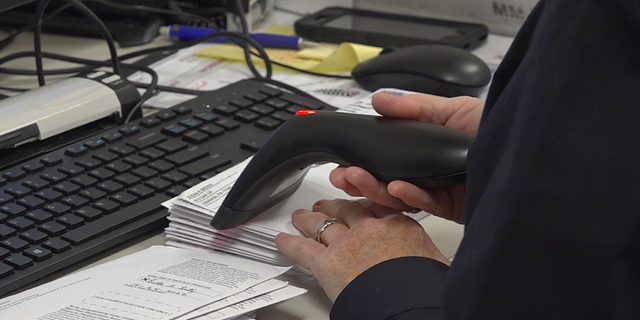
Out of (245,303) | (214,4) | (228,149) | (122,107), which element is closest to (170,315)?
(245,303)

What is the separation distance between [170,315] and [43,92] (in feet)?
1.34

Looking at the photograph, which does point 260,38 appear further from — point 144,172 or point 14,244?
point 14,244

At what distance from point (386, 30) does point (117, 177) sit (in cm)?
61

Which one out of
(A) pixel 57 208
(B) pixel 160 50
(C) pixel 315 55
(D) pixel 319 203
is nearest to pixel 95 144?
(A) pixel 57 208

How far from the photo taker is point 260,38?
45.2 inches

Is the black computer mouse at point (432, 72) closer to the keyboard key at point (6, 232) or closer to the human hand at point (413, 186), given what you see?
the human hand at point (413, 186)

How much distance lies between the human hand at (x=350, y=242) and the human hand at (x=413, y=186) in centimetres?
2

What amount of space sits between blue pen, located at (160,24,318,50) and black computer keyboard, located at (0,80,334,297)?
1.01 ft

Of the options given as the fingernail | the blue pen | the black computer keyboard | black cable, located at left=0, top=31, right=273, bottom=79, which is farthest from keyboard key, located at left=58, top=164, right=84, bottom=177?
the blue pen

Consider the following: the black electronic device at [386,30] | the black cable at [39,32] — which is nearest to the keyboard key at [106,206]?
the black cable at [39,32]

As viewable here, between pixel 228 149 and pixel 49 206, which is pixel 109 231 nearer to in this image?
pixel 49 206

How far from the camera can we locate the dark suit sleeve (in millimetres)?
474

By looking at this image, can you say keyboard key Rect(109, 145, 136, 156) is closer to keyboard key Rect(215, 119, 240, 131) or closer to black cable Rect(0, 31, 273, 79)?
keyboard key Rect(215, 119, 240, 131)

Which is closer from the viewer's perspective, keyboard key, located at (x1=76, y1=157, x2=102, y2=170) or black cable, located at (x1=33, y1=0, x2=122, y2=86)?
keyboard key, located at (x1=76, y1=157, x2=102, y2=170)
